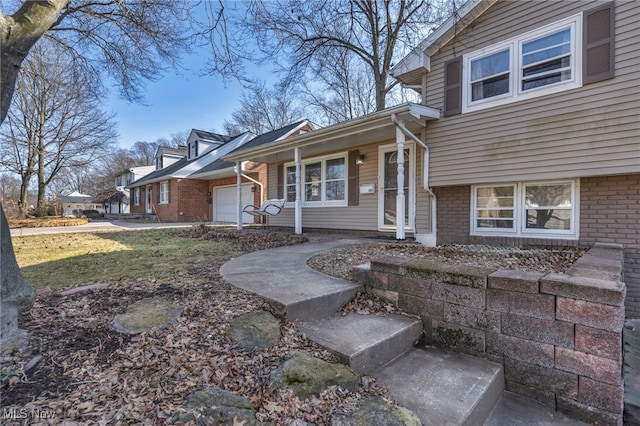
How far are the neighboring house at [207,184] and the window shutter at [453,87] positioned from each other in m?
7.80

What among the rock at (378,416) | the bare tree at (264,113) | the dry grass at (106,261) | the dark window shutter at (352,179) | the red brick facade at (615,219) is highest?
the bare tree at (264,113)

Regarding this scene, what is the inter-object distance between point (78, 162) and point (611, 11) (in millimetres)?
24058

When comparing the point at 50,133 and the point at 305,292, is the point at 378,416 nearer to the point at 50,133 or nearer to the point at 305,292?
the point at 305,292

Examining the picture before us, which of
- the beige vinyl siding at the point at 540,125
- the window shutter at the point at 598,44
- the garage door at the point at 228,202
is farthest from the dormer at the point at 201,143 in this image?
the window shutter at the point at 598,44

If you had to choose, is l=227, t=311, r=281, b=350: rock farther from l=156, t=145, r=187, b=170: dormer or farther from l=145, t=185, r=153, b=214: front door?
l=156, t=145, r=187, b=170: dormer

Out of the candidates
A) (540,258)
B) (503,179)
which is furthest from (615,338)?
(503,179)

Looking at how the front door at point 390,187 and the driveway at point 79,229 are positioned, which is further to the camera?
the driveway at point 79,229

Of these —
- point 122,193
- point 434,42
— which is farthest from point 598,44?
point 122,193

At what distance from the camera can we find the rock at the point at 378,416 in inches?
67.1

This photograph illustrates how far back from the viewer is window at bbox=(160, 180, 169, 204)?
711 inches

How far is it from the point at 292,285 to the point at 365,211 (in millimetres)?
5146

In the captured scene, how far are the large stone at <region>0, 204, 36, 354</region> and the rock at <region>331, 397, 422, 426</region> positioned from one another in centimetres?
205

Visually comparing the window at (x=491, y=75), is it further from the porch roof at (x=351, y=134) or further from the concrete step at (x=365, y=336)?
the concrete step at (x=365, y=336)

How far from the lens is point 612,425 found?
2.13 meters
